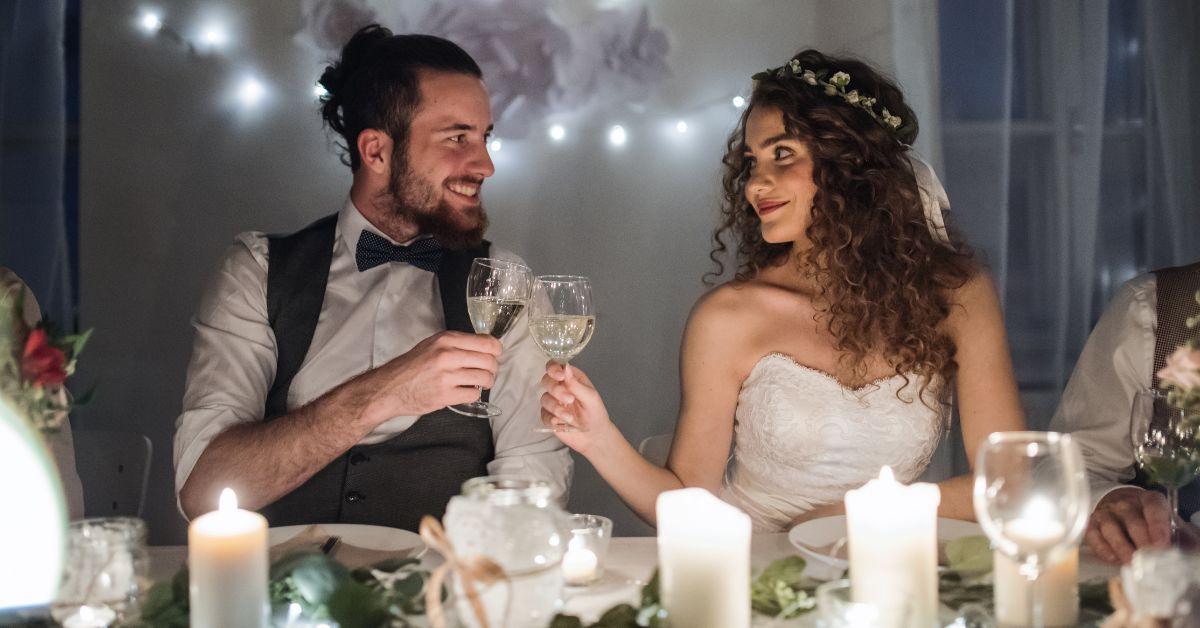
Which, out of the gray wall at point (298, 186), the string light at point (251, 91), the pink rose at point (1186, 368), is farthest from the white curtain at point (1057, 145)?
the pink rose at point (1186, 368)

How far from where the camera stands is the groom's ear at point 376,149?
9.32ft

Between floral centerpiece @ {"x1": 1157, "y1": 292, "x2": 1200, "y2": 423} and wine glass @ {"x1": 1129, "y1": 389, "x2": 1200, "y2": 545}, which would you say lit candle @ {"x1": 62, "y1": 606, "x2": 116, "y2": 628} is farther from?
wine glass @ {"x1": 1129, "y1": 389, "x2": 1200, "y2": 545}

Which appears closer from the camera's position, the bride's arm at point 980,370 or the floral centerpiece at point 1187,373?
the floral centerpiece at point 1187,373

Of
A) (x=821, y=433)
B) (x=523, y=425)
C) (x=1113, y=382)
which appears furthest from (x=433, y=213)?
(x=1113, y=382)

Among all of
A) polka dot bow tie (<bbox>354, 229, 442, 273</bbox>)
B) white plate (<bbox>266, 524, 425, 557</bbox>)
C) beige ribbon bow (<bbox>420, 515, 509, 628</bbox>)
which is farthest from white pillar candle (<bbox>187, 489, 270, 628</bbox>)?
polka dot bow tie (<bbox>354, 229, 442, 273</bbox>)

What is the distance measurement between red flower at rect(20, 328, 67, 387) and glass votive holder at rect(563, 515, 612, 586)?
72cm

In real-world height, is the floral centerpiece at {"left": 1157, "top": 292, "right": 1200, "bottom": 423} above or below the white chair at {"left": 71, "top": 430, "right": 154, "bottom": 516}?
above

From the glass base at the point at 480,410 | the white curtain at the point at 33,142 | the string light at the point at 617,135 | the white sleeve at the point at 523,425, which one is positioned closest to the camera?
the glass base at the point at 480,410

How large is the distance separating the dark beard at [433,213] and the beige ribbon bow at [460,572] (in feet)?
5.61

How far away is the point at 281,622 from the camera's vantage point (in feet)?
4.37

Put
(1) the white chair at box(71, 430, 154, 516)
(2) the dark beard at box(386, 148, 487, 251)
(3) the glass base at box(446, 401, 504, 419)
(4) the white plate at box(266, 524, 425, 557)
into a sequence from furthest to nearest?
(1) the white chair at box(71, 430, 154, 516) < (2) the dark beard at box(386, 148, 487, 251) < (3) the glass base at box(446, 401, 504, 419) < (4) the white plate at box(266, 524, 425, 557)

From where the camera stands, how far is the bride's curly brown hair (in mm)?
2533

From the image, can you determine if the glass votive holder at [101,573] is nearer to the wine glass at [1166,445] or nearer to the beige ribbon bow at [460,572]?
the beige ribbon bow at [460,572]

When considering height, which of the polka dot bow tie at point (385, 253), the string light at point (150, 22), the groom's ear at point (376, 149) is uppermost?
the string light at point (150, 22)
